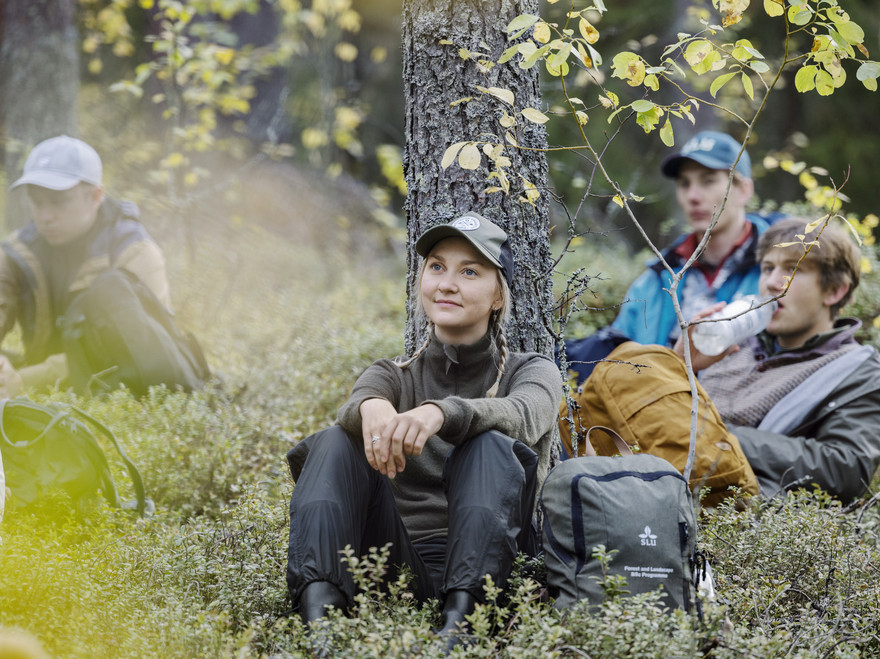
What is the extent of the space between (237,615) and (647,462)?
145 centimetres

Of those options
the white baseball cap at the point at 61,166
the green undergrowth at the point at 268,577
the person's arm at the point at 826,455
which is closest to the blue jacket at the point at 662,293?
the person's arm at the point at 826,455

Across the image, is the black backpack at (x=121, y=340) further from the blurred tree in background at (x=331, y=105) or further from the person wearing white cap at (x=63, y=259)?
the blurred tree in background at (x=331, y=105)

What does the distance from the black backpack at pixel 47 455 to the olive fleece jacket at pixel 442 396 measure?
4.27 feet

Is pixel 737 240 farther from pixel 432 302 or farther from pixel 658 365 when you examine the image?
pixel 432 302

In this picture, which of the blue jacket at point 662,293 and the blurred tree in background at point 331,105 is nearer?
the blue jacket at point 662,293

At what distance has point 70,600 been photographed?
8.68 feet

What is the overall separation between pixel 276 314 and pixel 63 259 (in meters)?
2.82

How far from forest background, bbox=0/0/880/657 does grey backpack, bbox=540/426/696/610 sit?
0.14m

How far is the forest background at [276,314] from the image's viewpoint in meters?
2.60

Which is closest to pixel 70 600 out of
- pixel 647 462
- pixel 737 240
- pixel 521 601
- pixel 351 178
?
pixel 521 601

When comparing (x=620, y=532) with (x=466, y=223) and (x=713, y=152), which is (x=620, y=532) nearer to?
(x=466, y=223)

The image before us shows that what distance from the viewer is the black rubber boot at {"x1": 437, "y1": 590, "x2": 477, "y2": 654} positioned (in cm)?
255

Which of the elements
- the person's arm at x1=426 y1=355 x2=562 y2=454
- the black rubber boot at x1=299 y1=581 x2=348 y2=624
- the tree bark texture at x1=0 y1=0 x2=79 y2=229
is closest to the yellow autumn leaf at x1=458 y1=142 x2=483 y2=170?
the person's arm at x1=426 y1=355 x2=562 y2=454

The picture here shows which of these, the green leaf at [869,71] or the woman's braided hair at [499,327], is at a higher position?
the green leaf at [869,71]
